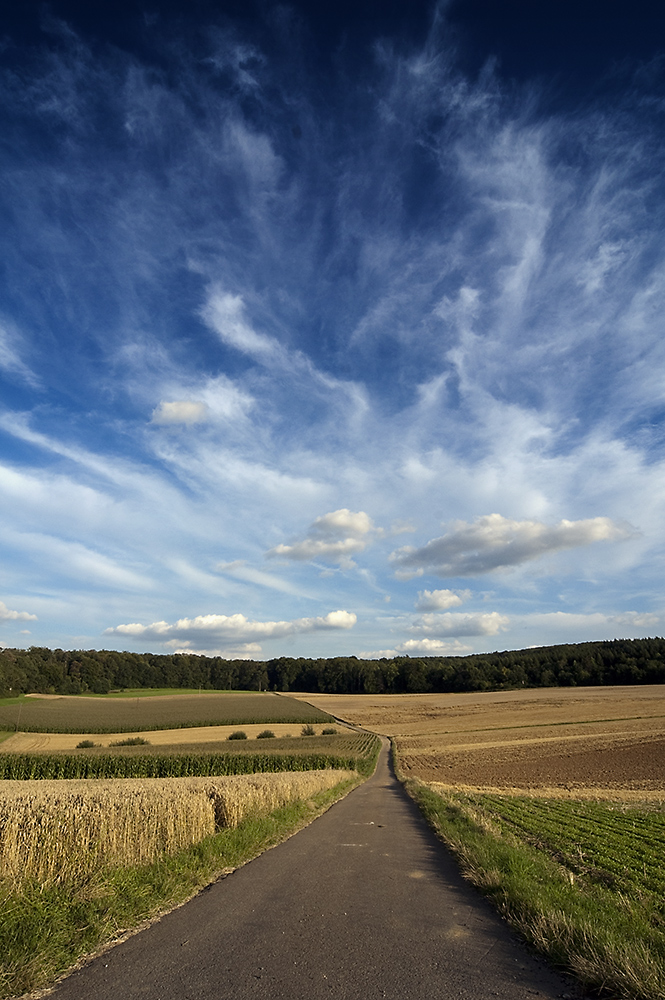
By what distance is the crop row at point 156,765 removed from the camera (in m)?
46.3

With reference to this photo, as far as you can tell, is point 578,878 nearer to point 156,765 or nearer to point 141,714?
point 156,765

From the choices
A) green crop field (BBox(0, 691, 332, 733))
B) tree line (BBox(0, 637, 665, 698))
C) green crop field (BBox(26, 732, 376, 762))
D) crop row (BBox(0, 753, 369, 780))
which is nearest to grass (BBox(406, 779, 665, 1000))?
crop row (BBox(0, 753, 369, 780))

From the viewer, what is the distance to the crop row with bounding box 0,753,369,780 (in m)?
46.3

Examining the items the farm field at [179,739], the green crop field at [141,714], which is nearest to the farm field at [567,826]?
the farm field at [179,739]

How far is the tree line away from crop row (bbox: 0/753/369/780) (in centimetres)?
8822

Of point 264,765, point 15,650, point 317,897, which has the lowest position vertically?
point 264,765

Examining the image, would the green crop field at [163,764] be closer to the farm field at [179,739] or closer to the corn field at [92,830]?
the farm field at [179,739]

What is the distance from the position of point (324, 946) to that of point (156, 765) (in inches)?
1857

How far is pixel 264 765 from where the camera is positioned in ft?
158

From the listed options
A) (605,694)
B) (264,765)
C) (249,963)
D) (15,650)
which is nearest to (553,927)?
(249,963)

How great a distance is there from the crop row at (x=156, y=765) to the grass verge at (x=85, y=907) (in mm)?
38250

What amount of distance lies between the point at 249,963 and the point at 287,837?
10582 millimetres

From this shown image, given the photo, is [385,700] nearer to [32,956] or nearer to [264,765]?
[264,765]

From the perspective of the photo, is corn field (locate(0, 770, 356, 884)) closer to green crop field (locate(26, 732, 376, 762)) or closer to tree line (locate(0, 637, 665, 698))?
green crop field (locate(26, 732, 376, 762))
